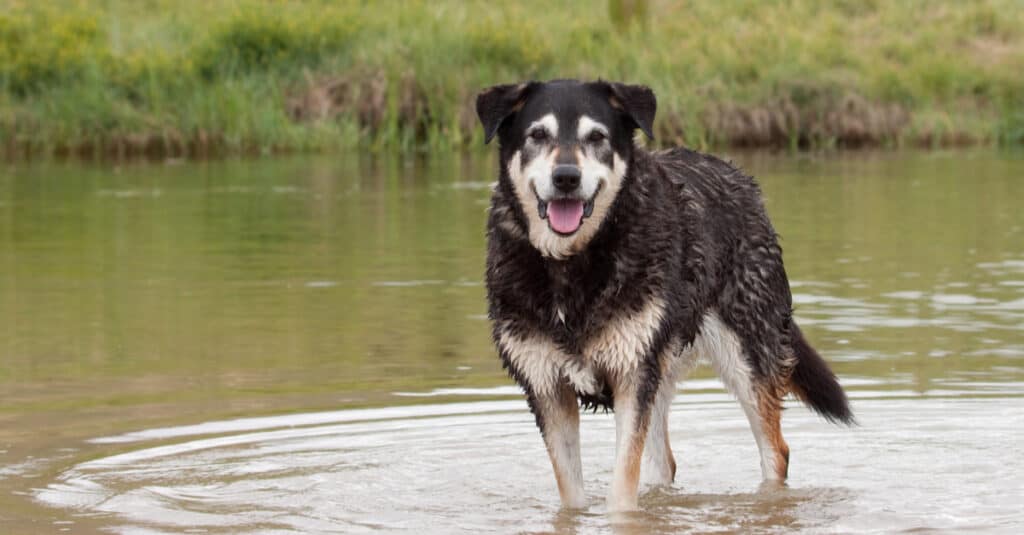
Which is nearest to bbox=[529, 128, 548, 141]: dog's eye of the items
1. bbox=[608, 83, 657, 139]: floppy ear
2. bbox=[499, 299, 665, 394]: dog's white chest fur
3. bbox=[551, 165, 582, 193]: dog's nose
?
bbox=[551, 165, 582, 193]: dog's nose

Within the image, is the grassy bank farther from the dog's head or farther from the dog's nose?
the dog's nose

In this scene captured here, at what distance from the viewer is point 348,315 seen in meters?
13.0

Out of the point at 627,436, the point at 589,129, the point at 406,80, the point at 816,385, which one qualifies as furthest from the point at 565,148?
the point at 406,80

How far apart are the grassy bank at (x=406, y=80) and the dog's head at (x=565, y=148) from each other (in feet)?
Answer: 73.5

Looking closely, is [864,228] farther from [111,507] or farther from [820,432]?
[111,507]

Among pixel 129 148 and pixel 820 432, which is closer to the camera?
pixel 820 432

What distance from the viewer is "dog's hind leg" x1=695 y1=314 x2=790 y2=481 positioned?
8000 mm

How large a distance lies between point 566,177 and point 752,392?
68.8 inches

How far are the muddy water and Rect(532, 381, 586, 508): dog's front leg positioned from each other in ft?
0.58

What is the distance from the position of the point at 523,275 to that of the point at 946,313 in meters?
6.34

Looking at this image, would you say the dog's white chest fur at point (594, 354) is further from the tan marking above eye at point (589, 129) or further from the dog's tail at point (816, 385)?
the dog's tail at point (816, 385)

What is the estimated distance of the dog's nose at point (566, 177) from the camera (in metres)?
6.79

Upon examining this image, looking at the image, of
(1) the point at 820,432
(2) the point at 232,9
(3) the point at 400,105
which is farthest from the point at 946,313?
(2) the point at 232,9

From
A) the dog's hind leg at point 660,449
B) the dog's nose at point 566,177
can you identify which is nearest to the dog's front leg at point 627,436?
the dog's nose at point 566,177
